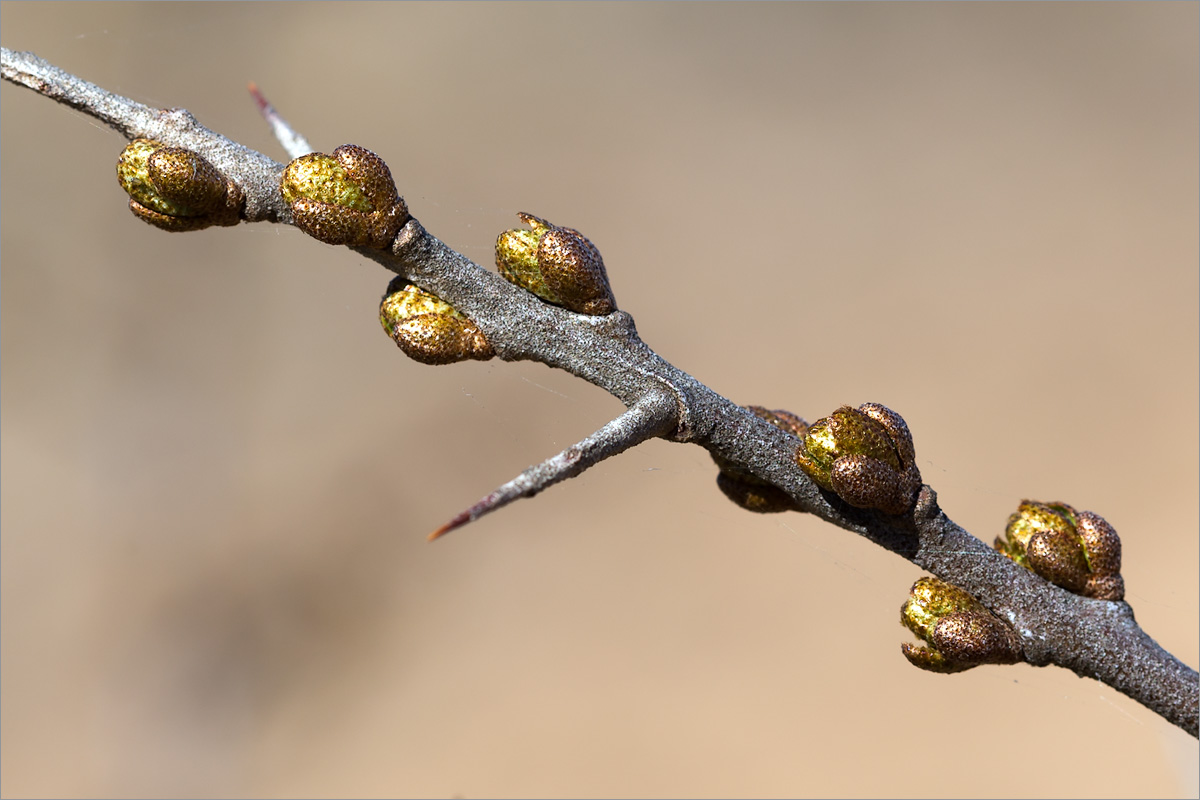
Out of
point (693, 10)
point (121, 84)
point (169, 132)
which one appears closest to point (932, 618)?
point (169, 132)

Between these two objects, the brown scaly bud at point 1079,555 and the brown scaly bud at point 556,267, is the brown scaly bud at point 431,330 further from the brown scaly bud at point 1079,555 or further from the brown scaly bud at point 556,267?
the brown scaly bud at point 1079,555

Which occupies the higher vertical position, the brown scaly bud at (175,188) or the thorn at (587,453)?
the brown scaly bud at (175,188)

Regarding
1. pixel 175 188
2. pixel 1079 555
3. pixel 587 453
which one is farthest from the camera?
pixel 1079 555

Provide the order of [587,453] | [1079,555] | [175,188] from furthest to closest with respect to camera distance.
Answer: [1079,555] < [175,188] < [587,453]

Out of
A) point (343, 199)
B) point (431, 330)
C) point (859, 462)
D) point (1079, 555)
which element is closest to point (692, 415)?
point (859, 462)

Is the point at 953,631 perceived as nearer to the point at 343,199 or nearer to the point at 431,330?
the point at 431,330

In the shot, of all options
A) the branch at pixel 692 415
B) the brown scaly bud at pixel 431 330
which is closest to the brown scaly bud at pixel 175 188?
the branch at pixel 692 415
